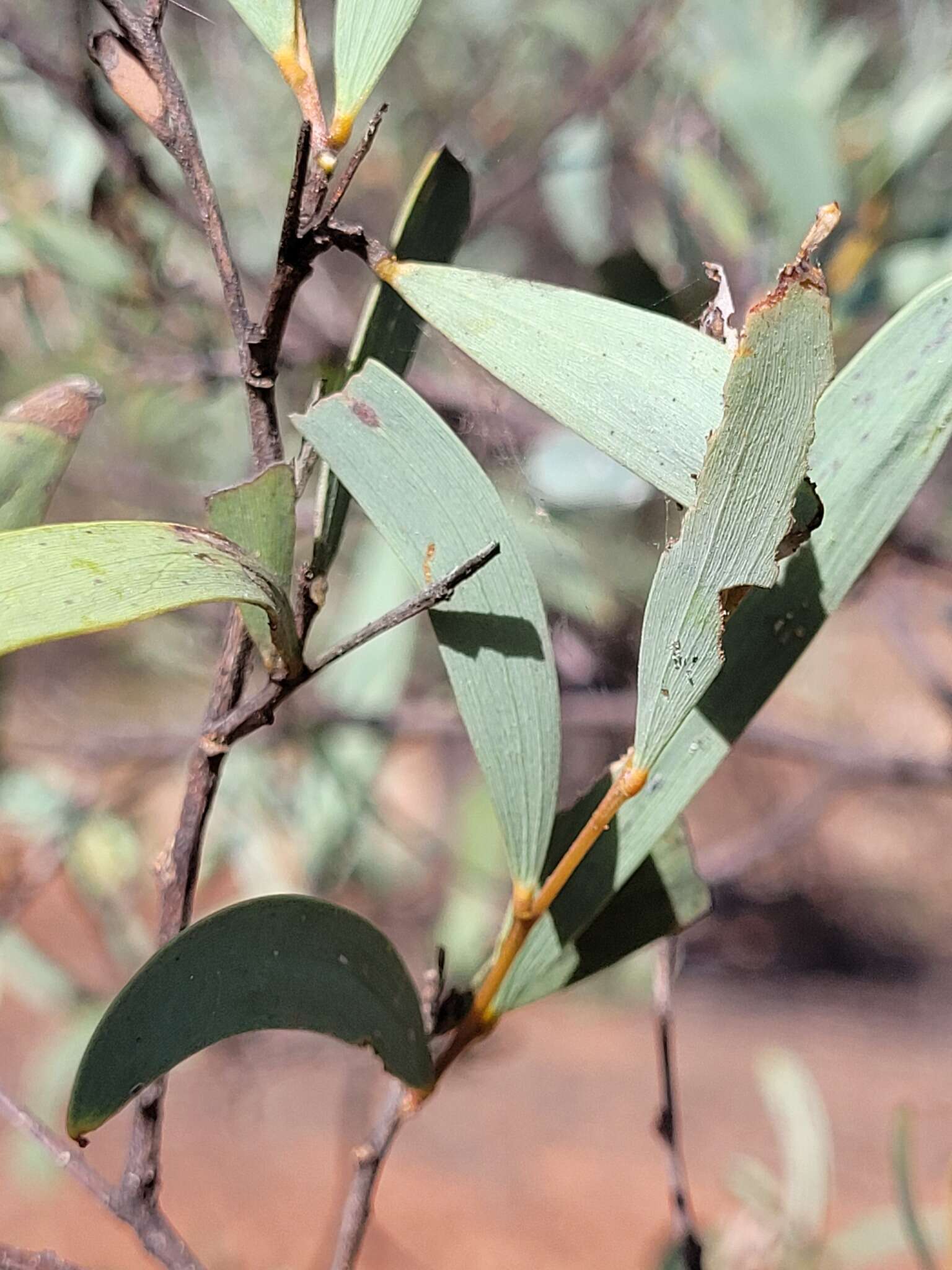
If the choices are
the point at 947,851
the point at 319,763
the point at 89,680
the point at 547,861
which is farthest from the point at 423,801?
the point at 547,861

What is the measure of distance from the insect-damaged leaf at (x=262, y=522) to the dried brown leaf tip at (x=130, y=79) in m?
0.10

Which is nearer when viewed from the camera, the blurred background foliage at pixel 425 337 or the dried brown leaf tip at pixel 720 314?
the dried brown leaf tip at pixel 720 314

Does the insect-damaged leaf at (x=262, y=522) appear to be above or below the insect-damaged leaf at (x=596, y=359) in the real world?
below

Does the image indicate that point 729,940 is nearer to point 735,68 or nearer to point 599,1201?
point 599,1201

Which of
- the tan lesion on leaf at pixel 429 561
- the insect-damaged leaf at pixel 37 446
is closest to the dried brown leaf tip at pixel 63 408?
the insect-damaged leaf at pixel 37 446

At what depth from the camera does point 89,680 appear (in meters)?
3.66

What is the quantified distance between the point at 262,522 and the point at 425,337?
1.11 ft

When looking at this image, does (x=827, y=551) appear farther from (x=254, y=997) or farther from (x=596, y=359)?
(x=254, y=997)

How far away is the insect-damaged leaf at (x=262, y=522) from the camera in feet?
0.90

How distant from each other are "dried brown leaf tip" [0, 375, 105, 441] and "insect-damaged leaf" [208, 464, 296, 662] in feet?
0.20

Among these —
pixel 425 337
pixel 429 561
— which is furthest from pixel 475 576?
pixel 425 337

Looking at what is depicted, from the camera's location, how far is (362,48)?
29 centimetres

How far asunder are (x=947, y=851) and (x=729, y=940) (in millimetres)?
992

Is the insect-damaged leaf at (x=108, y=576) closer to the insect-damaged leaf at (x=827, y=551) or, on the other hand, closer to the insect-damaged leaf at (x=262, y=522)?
the insect-damaged leaf at (x=262, y=522)
